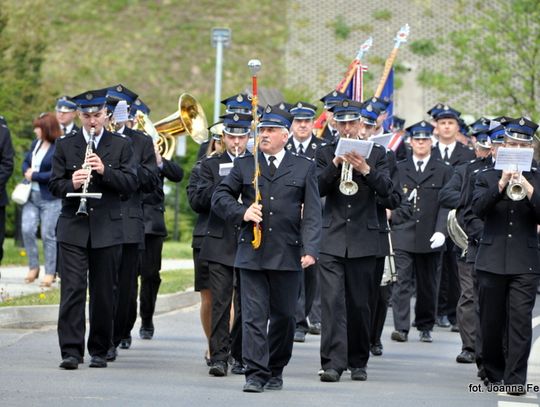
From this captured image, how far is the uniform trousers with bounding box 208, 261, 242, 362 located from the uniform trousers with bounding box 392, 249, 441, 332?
12.7 feet

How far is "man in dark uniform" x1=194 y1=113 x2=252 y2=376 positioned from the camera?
41.0ft

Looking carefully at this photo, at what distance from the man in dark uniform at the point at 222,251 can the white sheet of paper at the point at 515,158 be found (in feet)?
7.65

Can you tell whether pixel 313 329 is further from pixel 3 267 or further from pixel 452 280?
pixel 3 267

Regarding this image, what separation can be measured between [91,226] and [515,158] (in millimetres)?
3481

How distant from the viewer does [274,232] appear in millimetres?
11656

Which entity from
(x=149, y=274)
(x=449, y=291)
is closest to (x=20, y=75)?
(x=449, y=291)

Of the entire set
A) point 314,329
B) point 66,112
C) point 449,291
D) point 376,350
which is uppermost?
point 66,112

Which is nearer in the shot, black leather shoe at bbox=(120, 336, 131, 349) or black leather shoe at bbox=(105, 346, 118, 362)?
black leather shoe at bbox=(105, 346, 118, 362)

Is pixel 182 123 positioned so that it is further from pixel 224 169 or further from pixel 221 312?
pixel 221 312

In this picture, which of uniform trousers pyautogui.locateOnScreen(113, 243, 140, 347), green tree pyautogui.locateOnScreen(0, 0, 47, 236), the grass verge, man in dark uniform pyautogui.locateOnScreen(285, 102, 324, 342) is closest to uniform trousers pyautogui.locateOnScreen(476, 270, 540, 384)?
uniform trousers pyautogui.locateOnScreen(113, 243, 140, 347)

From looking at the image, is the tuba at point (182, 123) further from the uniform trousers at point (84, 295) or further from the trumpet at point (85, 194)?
the trumpet at point (85, 194)

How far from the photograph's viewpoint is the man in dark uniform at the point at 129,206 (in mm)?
13617

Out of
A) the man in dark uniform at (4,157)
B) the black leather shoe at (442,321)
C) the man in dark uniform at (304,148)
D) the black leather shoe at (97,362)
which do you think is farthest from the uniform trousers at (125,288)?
the black leather shoe at (442,321)

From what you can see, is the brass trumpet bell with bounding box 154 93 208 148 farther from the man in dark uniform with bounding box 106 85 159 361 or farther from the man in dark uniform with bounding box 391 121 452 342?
the man in dark uniform with bounding box 391 121 452 342
